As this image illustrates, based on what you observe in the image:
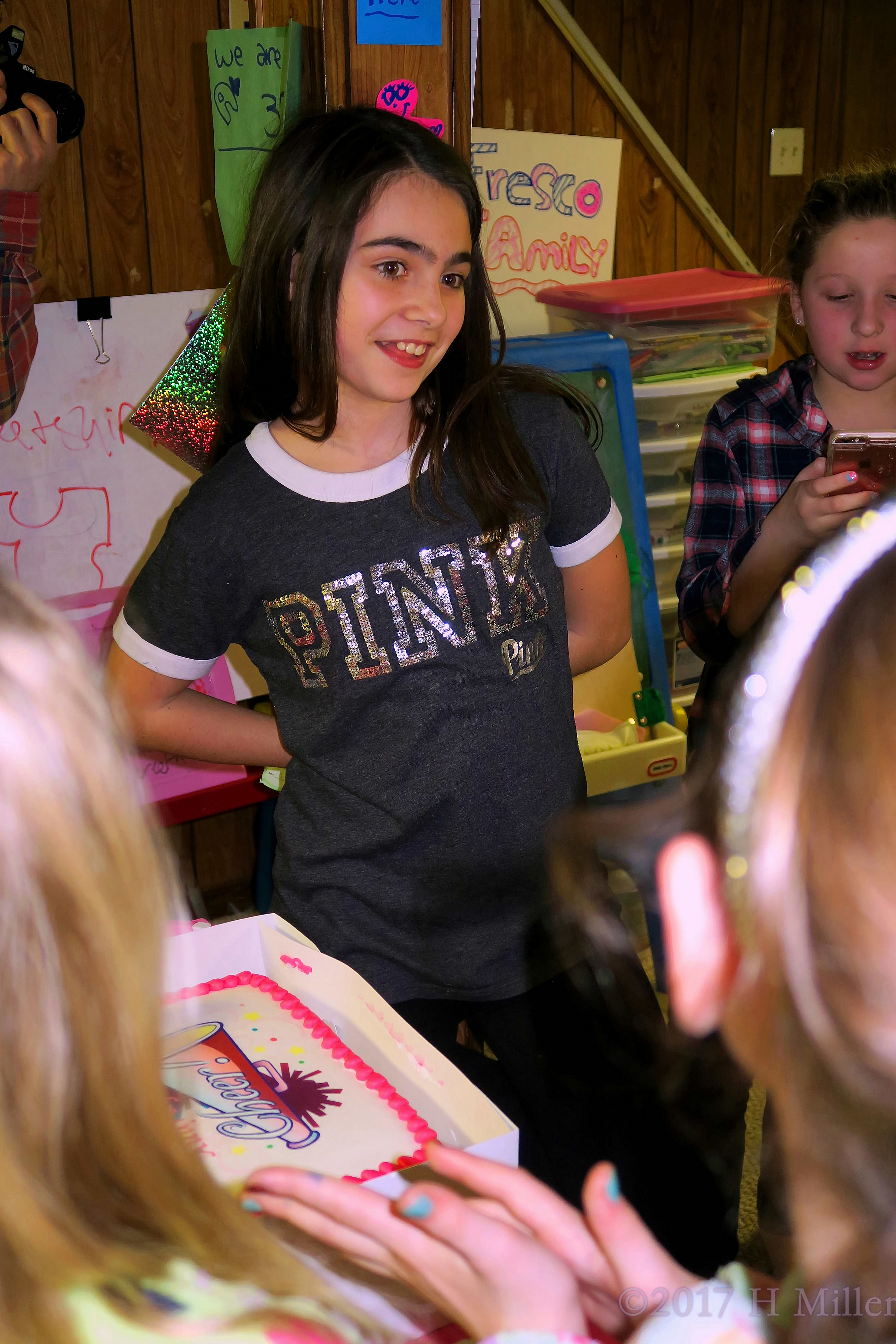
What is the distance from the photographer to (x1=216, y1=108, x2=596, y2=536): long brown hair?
3.51 feet

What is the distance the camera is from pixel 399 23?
1.26 m

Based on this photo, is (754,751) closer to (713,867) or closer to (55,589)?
(713,867)

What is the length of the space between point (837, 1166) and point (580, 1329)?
147mm

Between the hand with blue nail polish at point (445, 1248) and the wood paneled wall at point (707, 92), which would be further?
the wood paneled wall at point (707, 92)

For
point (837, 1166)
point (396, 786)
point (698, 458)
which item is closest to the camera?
point (837, 1166)

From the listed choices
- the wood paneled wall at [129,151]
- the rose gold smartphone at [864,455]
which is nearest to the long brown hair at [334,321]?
the rose gold smartphone at [864,455]

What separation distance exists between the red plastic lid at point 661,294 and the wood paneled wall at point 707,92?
22 cm

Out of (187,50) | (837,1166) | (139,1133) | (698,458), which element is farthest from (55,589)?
(837,1166)

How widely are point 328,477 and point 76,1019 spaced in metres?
0.73

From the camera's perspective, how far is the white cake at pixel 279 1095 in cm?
71

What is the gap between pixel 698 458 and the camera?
1.45 metres

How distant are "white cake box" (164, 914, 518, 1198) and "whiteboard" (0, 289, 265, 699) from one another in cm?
107

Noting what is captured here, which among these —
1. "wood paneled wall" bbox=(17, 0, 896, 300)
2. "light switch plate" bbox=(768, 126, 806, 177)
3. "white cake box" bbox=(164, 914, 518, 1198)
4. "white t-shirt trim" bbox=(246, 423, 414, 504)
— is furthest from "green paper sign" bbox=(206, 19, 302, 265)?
"light switch plate" bbox=(768, 126, 806, 177)

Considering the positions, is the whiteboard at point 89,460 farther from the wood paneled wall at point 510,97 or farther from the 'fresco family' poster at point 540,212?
the 'fresco family' poster at point 540,212
